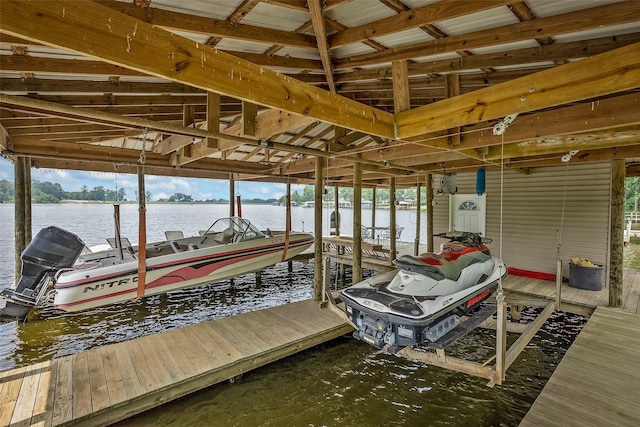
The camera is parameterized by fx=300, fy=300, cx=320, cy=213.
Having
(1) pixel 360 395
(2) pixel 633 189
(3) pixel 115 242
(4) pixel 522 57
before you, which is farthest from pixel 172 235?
(2) pixel 633 189

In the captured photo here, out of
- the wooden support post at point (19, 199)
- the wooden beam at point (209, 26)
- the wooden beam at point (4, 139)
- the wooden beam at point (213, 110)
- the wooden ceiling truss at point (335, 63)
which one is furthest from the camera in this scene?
the wooden support post at point (19, 199)

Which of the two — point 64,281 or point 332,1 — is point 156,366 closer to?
point 64,281

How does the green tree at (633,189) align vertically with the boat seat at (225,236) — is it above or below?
above

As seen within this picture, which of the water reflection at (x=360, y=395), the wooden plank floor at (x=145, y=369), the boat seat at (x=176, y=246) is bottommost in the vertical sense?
the water reflection at (x=360, y=395)

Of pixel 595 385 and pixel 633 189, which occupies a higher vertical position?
pixel 633 189

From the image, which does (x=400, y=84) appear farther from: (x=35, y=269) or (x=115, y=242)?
(x=115, y=242)

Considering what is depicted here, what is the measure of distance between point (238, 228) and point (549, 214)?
7511mm

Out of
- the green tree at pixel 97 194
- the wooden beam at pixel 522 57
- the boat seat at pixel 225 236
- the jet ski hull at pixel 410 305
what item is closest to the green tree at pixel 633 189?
the jet ski hull at pixel 410 305

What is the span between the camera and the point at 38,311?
6457 mm

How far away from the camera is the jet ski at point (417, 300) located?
3203 mm

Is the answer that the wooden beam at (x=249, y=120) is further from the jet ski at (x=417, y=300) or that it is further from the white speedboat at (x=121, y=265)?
the white speedboat at (x=121, y=265)

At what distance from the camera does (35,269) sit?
4.86m

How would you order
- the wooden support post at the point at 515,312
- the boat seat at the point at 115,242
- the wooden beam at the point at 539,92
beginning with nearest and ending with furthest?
1. the wooden beam at the point at 539,92
2. the wooden support post at the point at 515,312
3. the boat seat at the point at 115,242

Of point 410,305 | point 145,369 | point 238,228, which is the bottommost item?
point 145,369
